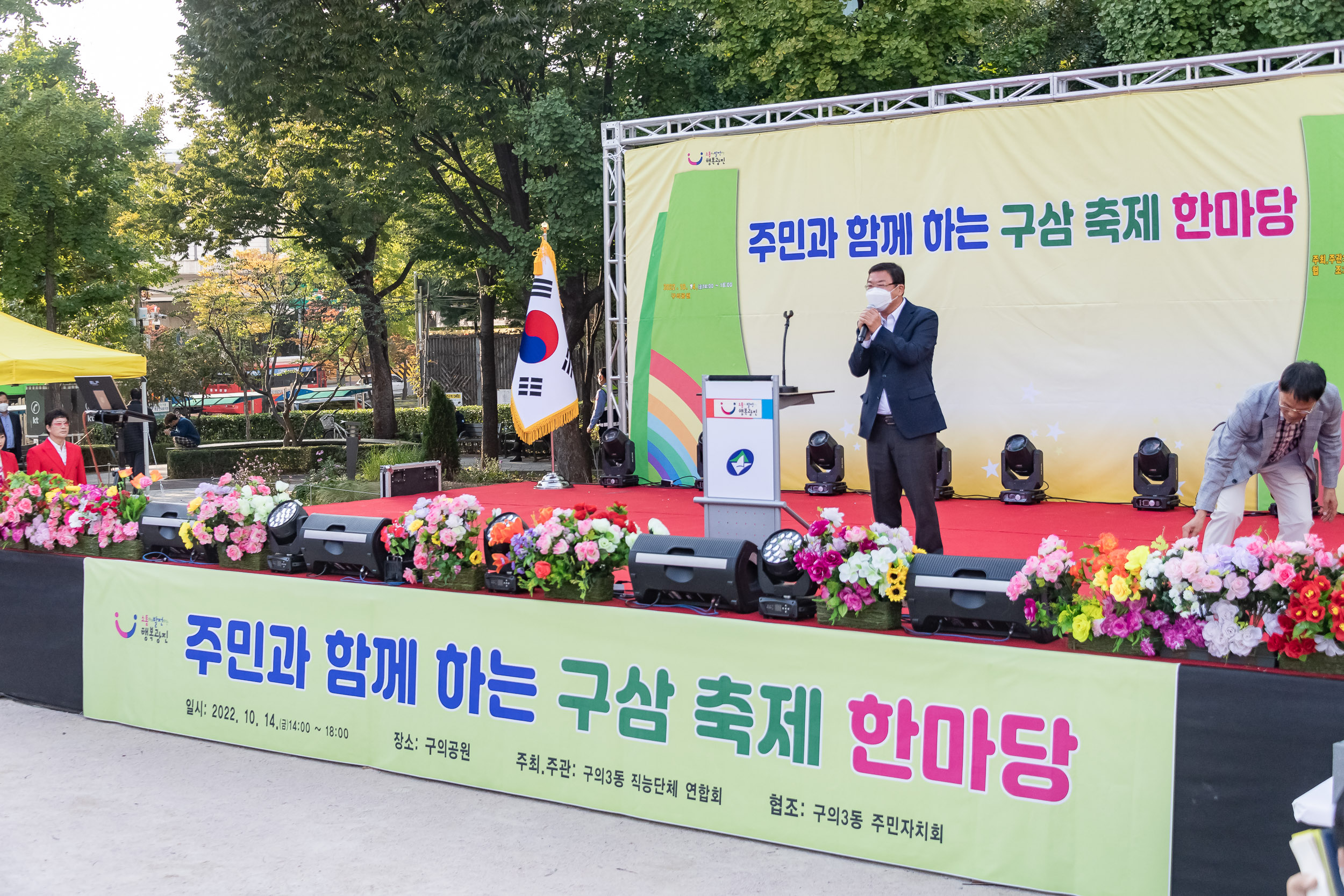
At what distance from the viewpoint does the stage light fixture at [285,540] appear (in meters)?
4.90

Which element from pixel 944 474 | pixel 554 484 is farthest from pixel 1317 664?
pixel 554 484

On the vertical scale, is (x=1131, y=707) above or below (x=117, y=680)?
above

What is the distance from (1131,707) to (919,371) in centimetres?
215

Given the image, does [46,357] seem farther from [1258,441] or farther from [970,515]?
[1258,441]

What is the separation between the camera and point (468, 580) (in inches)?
175

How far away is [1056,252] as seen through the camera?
391 inches

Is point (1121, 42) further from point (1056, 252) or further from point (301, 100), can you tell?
point (301, 100)

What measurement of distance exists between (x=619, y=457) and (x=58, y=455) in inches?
212

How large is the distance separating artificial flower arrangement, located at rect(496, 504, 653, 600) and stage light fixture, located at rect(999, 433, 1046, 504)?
6.48 m

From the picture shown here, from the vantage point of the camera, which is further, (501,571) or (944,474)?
(944,474)

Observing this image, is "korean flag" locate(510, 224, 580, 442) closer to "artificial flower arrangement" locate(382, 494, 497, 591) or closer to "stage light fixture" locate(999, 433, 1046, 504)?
"stage light fixture" locate(999, 433, 1046, 504)

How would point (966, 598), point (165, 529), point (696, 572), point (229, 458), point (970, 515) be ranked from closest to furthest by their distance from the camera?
point (966, 598) < point (696, 572) < point (165, 529) < point (970, 515) < point (229, 458)

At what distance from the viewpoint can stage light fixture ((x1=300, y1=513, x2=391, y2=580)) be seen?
456 cm

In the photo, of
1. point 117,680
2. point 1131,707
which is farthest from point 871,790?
point 117,680
